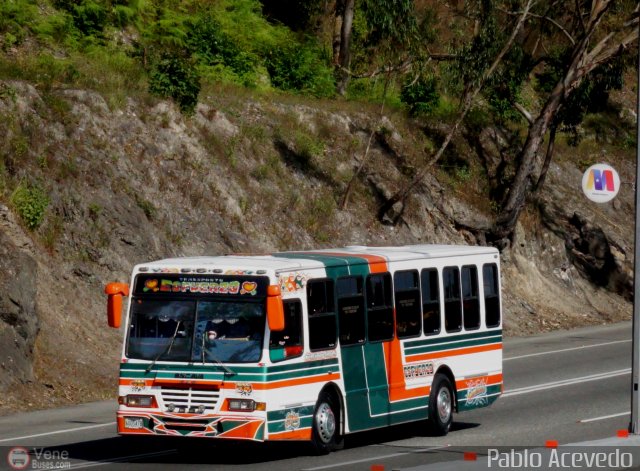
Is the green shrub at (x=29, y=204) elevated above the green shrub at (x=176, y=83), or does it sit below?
below

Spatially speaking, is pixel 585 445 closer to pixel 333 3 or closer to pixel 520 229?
pixel 520 229

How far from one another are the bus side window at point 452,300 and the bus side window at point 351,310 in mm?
2208

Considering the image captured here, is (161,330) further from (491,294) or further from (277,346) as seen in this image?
(491,294)

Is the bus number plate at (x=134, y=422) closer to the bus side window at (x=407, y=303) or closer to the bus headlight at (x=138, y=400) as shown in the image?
the bus headlight at (x=138, y=400)

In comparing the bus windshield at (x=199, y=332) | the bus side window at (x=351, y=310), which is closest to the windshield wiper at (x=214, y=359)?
the bus windshield at (x=199, y=332)

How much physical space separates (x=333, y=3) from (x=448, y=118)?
24.9 feet

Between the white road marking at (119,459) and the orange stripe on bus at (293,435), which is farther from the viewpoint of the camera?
the orange stripe on bus at (293,435)

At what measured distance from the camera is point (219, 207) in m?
32.8

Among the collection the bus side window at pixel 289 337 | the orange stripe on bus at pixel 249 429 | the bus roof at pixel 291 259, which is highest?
the bus roof at pixel 291 259

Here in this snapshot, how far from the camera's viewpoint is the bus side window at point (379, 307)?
1712 centimetres

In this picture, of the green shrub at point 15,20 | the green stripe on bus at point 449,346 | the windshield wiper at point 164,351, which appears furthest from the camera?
the green shrub at point 15,20

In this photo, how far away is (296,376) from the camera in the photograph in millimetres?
15375

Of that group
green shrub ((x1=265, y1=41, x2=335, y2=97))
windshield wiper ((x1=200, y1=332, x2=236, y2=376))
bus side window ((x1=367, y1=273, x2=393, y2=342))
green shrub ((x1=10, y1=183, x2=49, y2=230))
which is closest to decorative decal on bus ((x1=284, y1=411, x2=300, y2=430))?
windshield wiper ((x1=200, y1=332, x2=236, y2=376))

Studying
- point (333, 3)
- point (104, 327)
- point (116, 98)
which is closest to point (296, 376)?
point (104, 327)
